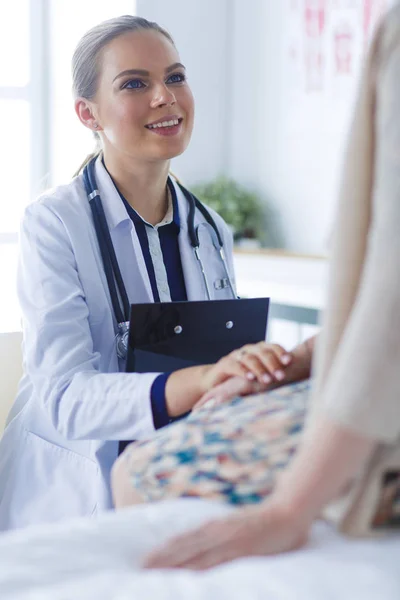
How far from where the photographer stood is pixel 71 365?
62.6 inches

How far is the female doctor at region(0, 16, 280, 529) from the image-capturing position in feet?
5.33

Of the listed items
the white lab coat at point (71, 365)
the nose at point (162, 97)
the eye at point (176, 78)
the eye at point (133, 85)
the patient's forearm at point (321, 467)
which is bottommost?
the white lab coat at point (71, 365)

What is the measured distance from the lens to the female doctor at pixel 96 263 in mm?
1625

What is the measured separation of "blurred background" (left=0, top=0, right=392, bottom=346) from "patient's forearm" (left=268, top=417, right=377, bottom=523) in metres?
3.57

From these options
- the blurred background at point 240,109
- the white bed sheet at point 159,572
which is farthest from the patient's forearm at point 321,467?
the blurred background at point 240,109

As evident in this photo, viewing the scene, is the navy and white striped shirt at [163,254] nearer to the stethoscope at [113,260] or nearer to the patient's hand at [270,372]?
the stethoscope at [113,260]

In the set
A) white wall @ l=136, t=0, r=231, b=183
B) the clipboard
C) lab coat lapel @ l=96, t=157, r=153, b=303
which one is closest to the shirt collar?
lab coat lapel @ l=96, t=157, r=153, b=303

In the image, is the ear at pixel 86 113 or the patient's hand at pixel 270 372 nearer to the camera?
the patient's hand at pixel 270 372

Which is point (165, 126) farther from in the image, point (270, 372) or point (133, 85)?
point (270, 372)

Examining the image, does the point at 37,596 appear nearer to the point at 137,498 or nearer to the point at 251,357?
the point at 137,498

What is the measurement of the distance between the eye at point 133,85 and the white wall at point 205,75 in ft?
11.1

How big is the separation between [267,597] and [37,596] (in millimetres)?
187

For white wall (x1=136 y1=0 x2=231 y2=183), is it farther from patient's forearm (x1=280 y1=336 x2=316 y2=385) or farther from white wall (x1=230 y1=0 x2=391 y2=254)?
patient's forearm (x1=280 y1=336 x2=316 y2=385)

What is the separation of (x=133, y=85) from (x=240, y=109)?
11.9ft
